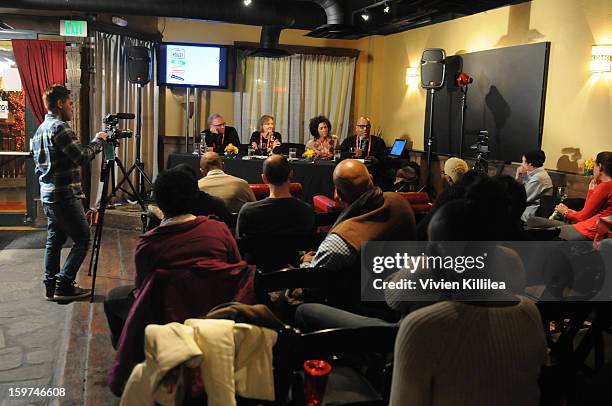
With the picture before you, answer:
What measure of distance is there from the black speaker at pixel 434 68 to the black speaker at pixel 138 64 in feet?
11.3

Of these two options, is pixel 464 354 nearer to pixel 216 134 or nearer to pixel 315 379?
pixel 315 379

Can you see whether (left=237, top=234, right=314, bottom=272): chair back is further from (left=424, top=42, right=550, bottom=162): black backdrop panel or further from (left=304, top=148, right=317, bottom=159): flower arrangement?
(left=304, top=148, right=317, bottom=159): flower arrangement

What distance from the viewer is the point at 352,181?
2.82 meters

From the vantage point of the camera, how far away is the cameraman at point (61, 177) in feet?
12.7

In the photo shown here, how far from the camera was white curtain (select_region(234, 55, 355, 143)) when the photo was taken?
8.62 meters

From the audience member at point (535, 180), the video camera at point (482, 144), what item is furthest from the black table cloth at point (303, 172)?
the audience member at point (535, 180)

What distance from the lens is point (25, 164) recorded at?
6.55m

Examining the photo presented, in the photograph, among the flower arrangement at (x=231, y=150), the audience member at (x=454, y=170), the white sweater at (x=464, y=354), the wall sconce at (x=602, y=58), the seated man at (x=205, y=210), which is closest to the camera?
the white sweater at (x=464, y=354)

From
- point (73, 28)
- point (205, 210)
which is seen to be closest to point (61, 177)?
point (205, 210)

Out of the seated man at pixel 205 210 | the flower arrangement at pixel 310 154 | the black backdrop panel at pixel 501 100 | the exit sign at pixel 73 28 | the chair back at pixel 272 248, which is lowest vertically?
the chair back at pixel 272 248

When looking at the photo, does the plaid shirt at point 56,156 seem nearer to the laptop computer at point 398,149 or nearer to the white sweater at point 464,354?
the white sweater at point 464,354

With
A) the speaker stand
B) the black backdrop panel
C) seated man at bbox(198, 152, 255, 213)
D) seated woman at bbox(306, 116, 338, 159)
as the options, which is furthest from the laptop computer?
seated man at bbox(198, 152, 255, 213)

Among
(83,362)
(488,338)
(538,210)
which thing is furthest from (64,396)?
(538,210)

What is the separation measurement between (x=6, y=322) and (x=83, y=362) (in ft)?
3.13
